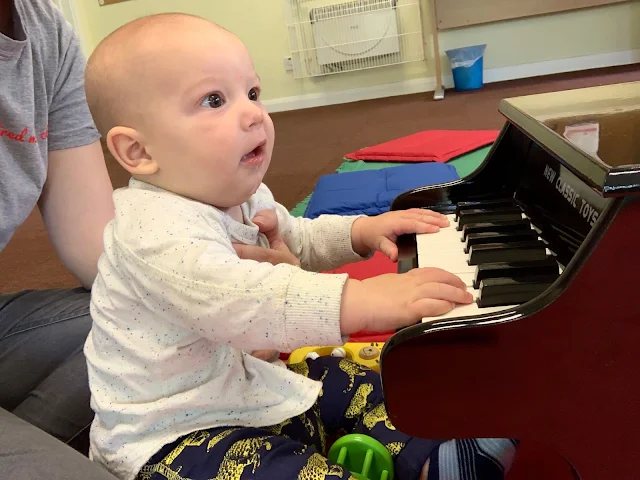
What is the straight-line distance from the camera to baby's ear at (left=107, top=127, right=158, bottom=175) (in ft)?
2.61

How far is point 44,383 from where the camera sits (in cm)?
107

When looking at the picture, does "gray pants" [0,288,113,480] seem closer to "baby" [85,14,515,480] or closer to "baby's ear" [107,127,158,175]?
"baby" [85,14,515,480]

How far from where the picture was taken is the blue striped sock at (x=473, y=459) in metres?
0.82

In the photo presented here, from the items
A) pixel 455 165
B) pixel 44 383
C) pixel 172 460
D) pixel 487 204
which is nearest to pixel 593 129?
pixel 487 204

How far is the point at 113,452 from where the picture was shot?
0.82 m

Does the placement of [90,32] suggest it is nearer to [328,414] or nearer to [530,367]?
[328,414]

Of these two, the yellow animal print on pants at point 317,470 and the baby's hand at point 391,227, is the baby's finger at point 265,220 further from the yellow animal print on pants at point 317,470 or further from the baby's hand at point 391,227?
the yellow animal print on pants at point 317,470

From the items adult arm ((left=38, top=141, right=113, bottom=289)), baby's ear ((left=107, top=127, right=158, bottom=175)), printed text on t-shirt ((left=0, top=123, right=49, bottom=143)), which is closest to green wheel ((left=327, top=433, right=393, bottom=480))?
baby's ear ((left=107, top=127, right=158, bottom=175))

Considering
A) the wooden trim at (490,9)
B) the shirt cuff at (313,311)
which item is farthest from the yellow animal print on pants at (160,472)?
the wooden trim at (490,9)

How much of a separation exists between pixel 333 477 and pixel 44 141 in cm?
92

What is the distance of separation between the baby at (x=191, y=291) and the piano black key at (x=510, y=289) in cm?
8

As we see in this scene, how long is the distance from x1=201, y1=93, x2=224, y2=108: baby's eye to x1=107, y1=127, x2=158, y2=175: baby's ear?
0.10 metres

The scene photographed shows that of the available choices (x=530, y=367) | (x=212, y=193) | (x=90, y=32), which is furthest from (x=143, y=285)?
(x=90, y=32)

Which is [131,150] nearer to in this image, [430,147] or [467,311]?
[467,311]
